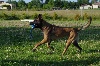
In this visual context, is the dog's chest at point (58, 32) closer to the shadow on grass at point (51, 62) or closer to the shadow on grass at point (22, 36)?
the shadow on grass at point (51, 62)

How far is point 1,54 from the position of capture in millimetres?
11648

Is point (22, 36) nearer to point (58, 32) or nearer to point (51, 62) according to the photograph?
point (58, 32)

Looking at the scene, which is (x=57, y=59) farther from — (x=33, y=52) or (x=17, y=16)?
(x=17, y=16)

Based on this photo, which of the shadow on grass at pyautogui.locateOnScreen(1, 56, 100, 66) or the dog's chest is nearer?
the shadow on grass at pyautogui.locateOnScreen(1, 56, 100, 66)

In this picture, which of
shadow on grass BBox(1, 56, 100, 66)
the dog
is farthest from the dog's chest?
shadow on grass BBox(1, 56, 100, 66)

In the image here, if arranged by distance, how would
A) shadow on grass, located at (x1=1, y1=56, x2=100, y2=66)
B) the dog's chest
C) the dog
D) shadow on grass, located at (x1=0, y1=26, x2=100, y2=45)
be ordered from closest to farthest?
1. shadow on grass, located at (x1=1, y1=56, x2=100, y2=66)
2. the dog
3. the dog's chest
4. shadow on grass, located at (x1=0, y1=26, x2=100, y2=45)

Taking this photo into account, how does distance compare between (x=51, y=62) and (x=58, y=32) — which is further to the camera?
(x=58, y=32)

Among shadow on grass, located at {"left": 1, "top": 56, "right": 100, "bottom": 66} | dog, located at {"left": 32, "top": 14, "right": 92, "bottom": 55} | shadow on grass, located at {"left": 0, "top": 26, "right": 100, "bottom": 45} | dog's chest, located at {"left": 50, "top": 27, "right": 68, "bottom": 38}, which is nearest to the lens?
shadow on grass, located at {"left": 1, "top": 56, "right": 100, "bottom": 66}

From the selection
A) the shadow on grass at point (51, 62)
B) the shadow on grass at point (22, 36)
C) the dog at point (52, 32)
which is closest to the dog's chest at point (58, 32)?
the dog at point (52, 32)

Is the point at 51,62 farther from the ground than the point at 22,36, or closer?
farther from the ground

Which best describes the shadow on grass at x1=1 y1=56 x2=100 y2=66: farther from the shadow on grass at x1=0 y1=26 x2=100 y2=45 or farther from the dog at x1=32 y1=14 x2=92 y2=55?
the shadow on grass at x1=0 y1=26 x2=100 y2=45

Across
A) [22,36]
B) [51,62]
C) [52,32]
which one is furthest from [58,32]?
[22,36]

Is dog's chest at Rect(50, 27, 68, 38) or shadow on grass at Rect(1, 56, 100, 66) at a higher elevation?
dog's chest at Rect(50, 27, 68, 38)

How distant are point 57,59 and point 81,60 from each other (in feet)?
2.54
